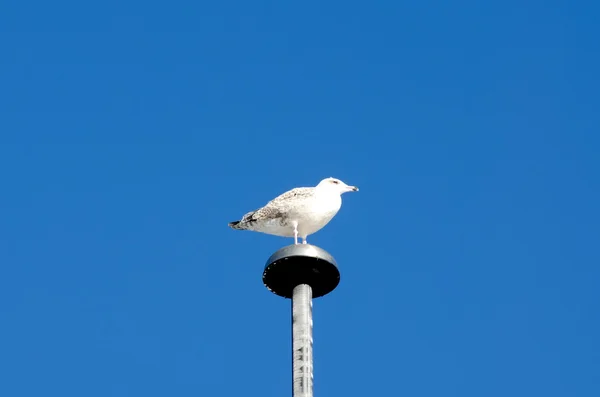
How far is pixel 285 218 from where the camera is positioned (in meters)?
18.8

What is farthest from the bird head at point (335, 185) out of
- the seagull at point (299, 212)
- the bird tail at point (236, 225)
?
the bird tail at point (236, 225)

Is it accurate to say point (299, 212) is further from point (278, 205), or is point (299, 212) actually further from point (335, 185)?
point (335, 185)

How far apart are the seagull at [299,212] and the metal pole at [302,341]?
13.3 ft

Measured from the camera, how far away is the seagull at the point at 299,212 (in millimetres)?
18688

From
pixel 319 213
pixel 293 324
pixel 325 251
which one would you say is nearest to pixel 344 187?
pixel 319 213

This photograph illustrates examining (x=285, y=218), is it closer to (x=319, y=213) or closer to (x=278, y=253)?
(x=319, y=213)

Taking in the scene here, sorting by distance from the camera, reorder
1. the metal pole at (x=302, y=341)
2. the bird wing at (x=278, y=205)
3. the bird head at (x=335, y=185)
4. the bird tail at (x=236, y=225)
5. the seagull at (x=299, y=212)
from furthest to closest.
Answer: the bird tail at (x=236, y=225) → the bird head at (x=335, y=185) → the bird wing at (x=278, y=205) → the seagull at (x=299, y=212) → the metal pole at (x=302, y=341)

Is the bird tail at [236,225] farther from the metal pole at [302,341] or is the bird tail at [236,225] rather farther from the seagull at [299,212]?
the metal pole at [302,341]

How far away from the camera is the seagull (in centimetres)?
1869

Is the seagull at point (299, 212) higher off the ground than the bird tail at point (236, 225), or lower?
lower

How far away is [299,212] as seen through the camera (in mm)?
18641

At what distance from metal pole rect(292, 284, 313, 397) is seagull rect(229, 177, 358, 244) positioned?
4058 mm

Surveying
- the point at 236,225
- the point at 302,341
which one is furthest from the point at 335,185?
the point at 302,341

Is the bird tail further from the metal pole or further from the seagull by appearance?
the metal pole
